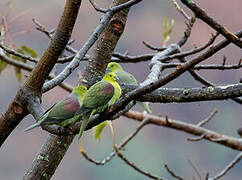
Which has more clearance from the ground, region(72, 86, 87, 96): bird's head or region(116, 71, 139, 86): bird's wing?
region(116, 71, 139, 86): bird's wing

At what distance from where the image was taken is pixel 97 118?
3.57 feet

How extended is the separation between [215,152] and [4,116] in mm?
7991

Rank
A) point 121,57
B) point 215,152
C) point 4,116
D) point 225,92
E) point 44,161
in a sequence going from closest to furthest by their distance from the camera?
point 225,92 < point 4,116 < point 44,161 < point 121,57 < point 215,152

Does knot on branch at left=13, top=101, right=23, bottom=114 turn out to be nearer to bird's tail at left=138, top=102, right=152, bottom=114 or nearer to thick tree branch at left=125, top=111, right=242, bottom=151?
bird's tail at left=138, top=102, right=152, bottom=114

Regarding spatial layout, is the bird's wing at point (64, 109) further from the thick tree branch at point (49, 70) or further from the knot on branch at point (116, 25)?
the knot on branch at point (116, 25)

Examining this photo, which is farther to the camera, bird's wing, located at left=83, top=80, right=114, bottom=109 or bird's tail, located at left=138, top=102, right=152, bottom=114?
bird's tail, located at left=138, top=102, right=152, bottom=114

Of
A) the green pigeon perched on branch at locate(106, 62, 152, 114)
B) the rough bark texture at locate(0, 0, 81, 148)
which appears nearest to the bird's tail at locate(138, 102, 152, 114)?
the green pigeon perched on branch at locate(106, 62, 152, 114)

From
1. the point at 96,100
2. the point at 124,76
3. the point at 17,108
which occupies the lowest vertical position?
the point at 17,108

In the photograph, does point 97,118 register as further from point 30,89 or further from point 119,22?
point 119,22

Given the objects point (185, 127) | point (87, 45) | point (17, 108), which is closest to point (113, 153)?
point (185, 127)

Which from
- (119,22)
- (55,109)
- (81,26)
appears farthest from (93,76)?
(81,26)

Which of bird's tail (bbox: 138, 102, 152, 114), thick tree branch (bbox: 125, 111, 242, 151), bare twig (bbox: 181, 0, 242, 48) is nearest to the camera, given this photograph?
bare twig (bbox: 181, 0, 242, 48)

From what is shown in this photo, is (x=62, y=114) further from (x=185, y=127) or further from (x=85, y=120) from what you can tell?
(x=185, y=127)

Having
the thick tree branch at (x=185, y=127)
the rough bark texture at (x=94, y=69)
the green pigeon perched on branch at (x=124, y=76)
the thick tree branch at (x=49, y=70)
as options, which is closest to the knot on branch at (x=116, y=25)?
the rough bark texture at (x=94, y=69)
